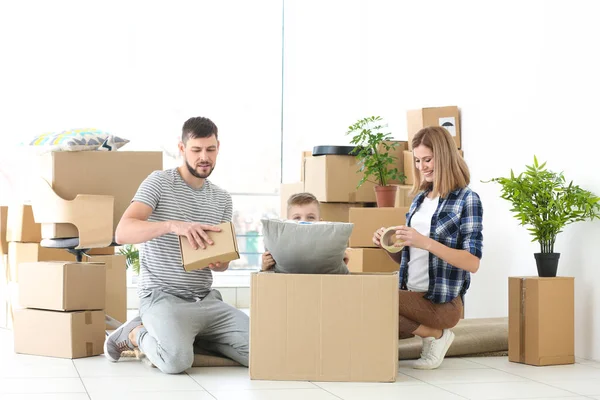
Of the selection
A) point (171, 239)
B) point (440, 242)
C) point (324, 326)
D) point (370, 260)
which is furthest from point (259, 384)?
point (370, 260)

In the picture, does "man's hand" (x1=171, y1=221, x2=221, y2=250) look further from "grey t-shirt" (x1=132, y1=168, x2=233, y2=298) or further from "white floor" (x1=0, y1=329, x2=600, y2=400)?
"white floor" (x1=0, y1=329, x2=600, y2=400)

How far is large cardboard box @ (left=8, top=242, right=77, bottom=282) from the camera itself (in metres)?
4.25

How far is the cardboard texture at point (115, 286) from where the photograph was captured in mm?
4367

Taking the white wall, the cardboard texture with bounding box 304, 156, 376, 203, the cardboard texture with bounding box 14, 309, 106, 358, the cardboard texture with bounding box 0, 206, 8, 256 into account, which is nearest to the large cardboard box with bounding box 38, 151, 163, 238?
the cardboard texture with bounding box 14, 309, 106, 358

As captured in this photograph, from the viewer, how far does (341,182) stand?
14.6 feet

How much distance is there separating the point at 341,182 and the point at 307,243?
5.78 ft

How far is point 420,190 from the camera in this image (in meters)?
3.39

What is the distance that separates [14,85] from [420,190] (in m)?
3.74

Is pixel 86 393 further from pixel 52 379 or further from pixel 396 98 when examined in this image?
pixel 396 98

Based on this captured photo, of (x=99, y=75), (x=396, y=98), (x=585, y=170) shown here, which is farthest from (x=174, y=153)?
(x=585, y=170)

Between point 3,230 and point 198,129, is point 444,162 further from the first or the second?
Result: point 3,230

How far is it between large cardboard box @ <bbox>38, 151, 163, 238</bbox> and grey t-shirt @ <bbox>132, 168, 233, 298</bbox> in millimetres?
804

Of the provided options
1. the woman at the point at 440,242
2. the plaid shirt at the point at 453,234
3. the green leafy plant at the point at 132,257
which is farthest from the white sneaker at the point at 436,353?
the green leafy plant at the point at 132,257

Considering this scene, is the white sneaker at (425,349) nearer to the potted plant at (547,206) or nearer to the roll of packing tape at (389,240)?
the roll of packing tape at (389,240)
